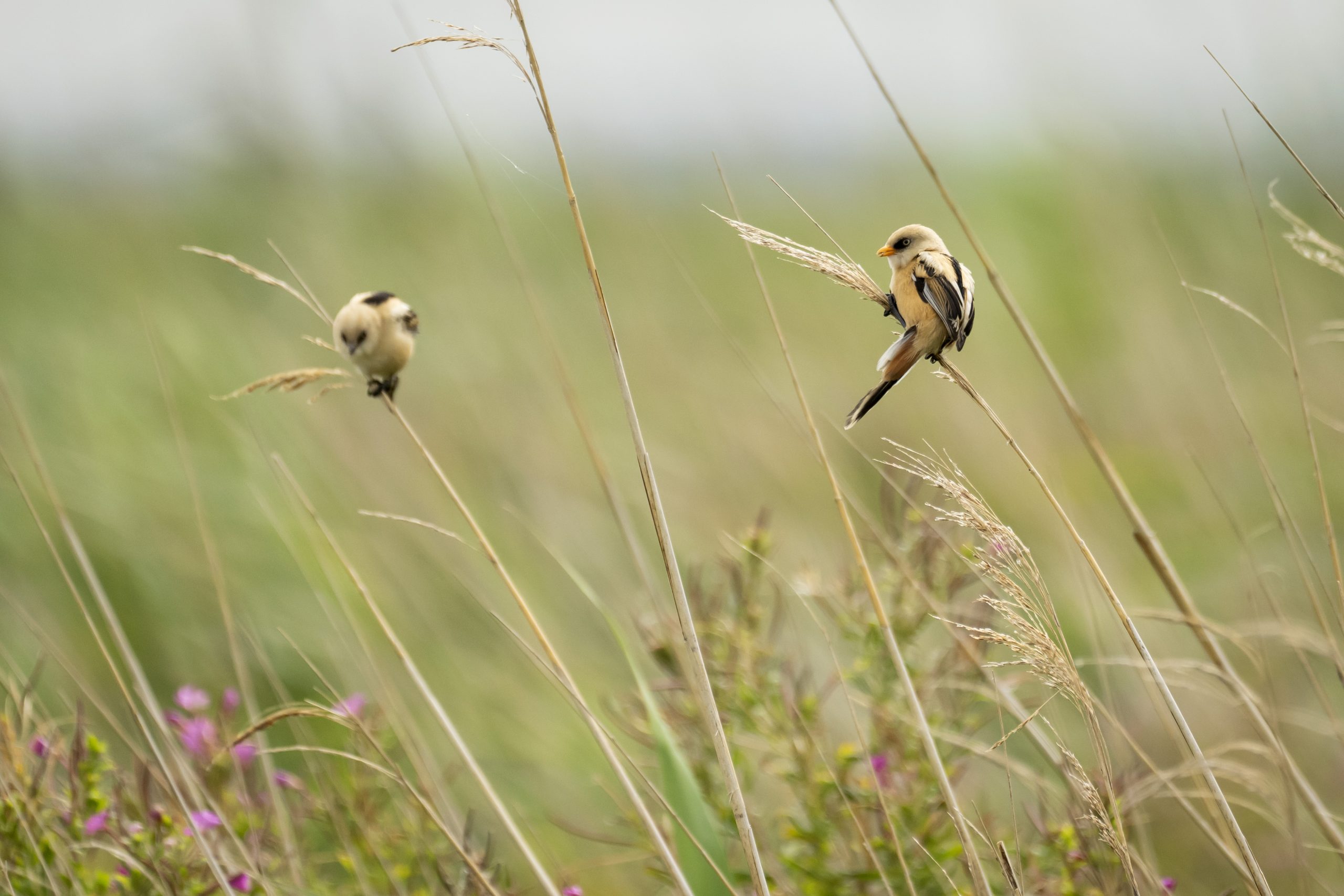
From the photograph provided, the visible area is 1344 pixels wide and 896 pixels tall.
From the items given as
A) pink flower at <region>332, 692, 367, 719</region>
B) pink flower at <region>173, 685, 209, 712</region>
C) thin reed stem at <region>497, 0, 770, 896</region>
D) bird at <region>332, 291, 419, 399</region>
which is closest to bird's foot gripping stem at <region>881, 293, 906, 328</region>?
thin reed stem at <region>497, 0, 770, 896</region>

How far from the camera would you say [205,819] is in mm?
1351

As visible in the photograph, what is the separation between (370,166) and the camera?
4664 mm

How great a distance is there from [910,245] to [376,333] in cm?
70

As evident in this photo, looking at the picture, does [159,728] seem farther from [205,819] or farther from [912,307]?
[912,307]

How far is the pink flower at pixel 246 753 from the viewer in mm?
1731

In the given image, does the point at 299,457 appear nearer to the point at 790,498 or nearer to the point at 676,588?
the point at 790,498

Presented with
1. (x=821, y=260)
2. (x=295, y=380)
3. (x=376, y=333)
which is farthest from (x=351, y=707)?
(x=821, y=260)

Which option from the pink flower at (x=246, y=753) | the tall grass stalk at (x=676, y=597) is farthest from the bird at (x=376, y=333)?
the pink flower at (x=246, y=753)

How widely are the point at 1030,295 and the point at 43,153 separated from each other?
5311 millimetres

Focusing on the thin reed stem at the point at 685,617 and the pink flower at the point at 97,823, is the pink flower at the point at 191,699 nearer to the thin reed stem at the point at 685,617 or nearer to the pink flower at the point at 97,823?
the pink flower at the point at 97,823

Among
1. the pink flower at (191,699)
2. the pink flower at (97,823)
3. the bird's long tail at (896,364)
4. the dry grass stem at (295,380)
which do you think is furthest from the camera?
the pink flower at (191,699)

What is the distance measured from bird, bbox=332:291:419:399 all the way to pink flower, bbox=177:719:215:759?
0.87 m

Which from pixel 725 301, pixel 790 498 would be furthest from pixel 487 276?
pixel 790 498

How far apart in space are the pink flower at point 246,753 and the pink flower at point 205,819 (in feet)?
0.84
